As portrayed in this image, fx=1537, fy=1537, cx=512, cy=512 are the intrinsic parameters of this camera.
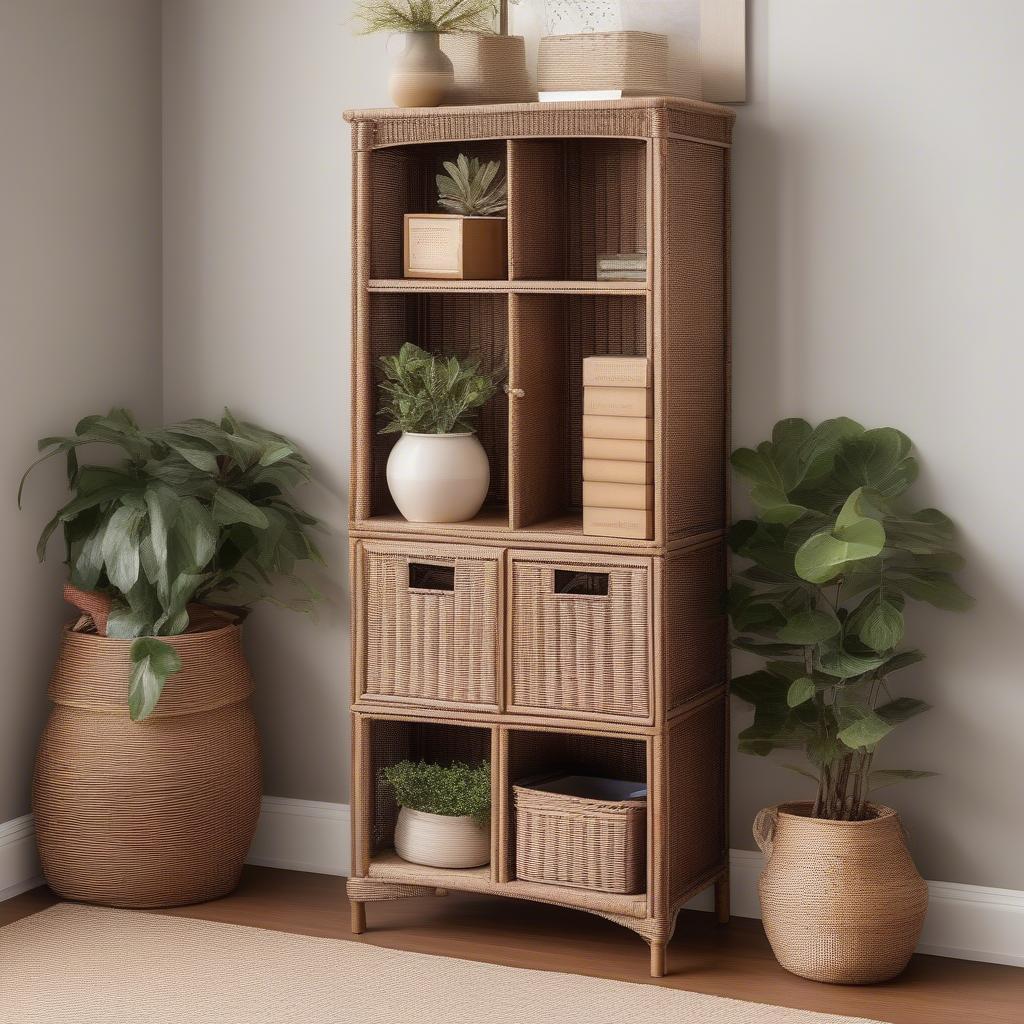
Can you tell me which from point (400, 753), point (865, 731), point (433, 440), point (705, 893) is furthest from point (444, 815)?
point (865, 731)

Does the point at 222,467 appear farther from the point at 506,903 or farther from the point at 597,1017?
the point at 597,1017

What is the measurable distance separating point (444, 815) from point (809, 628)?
2.81ft

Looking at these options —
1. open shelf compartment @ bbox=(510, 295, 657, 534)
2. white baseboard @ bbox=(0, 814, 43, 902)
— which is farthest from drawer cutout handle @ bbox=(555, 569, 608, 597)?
white baseboard @ bbox=(0, 814, 43, 902)

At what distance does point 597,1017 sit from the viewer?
2.75m

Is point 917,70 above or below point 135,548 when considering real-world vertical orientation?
above

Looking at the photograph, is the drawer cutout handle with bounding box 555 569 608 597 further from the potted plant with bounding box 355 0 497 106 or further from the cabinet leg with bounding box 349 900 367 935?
the potted plant with bounding box 355 0 497 106

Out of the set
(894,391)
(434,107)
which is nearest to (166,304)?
(434,107)

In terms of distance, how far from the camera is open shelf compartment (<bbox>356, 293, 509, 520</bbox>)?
325 cm

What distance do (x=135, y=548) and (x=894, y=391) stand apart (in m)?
1.59

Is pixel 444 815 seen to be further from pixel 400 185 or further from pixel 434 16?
pixel 434 16

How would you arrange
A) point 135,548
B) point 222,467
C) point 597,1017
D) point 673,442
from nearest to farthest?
1. point 597,1017
2. point 673,442
3. point 135,548
4. point 222,467

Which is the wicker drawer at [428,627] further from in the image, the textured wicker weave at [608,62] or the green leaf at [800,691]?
the textured wicker weave at [608,62]

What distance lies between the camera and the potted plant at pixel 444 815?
317 centimetres

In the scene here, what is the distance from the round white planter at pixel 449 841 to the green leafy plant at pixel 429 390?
0.81 m
